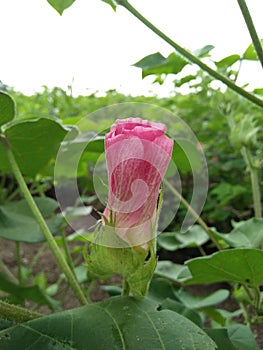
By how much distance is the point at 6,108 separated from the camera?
0.67 meters

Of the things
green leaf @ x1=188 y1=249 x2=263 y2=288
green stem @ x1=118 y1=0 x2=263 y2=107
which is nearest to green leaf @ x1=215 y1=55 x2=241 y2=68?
green stem @ x1=118 y1=0 x2=263 y2=107

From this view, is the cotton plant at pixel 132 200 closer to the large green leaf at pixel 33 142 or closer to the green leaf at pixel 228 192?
the large green leaf at pixel 33 142

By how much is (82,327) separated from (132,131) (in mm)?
191

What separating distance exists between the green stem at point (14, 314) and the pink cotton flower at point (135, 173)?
0.13m

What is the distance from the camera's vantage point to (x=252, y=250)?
1.95 ft

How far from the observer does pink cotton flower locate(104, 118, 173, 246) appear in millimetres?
434

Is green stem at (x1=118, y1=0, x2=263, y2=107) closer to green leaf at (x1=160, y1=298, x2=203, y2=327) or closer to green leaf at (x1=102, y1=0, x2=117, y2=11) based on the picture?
green leaf at (x1=102, y1=0, x2=117, y2=11)

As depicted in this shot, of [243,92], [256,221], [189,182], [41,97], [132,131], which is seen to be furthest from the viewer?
[41,97]

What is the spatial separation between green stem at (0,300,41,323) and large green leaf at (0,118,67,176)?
30 centimetres

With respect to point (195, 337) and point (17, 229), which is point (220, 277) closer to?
point (195, 337)

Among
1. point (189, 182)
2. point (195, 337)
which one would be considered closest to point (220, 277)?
point (195, 337)

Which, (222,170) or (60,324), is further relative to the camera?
(222,170)

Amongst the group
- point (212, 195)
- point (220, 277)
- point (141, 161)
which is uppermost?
point (141, 161)

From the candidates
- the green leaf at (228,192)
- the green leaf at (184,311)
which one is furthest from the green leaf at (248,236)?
the green leaf at (228,192)
